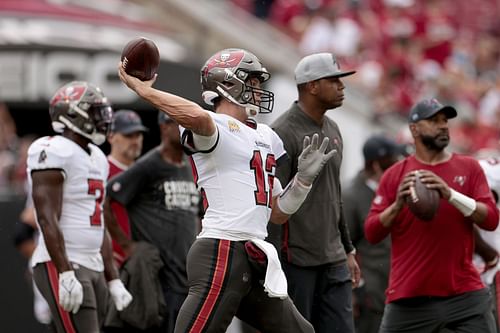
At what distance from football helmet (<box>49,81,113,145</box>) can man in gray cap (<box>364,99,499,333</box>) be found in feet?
5.94

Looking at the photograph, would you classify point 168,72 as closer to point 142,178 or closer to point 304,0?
point 304,0

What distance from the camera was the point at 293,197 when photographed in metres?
6.67

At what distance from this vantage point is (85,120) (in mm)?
7629

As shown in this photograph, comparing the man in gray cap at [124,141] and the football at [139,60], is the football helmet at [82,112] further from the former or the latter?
the football at [139,60]

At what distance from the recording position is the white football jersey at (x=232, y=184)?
20.7ft

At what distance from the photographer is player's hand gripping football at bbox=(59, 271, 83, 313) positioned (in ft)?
23.2

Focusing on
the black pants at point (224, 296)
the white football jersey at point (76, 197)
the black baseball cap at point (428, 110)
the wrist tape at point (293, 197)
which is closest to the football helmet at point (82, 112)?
the white football jersey at point (76, 197)

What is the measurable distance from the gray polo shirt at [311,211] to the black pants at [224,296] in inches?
41.7

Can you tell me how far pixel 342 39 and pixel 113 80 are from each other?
13.1 ft

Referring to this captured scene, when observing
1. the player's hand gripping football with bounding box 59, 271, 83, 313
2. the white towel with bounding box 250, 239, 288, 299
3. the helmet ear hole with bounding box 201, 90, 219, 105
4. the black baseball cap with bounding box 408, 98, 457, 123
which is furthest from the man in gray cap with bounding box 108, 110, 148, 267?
the white towel with bounding box 250, 239, 288, 299

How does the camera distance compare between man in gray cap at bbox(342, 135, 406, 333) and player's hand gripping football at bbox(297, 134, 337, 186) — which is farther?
man in gray cap at bbox(342, 135, 406, 333)

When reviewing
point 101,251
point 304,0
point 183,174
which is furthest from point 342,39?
point 101,251

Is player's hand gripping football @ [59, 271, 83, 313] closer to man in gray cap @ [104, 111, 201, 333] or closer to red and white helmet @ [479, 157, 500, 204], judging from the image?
man in gray cap @ [104, 111, 201, 333]

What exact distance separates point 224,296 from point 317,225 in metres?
1.36
